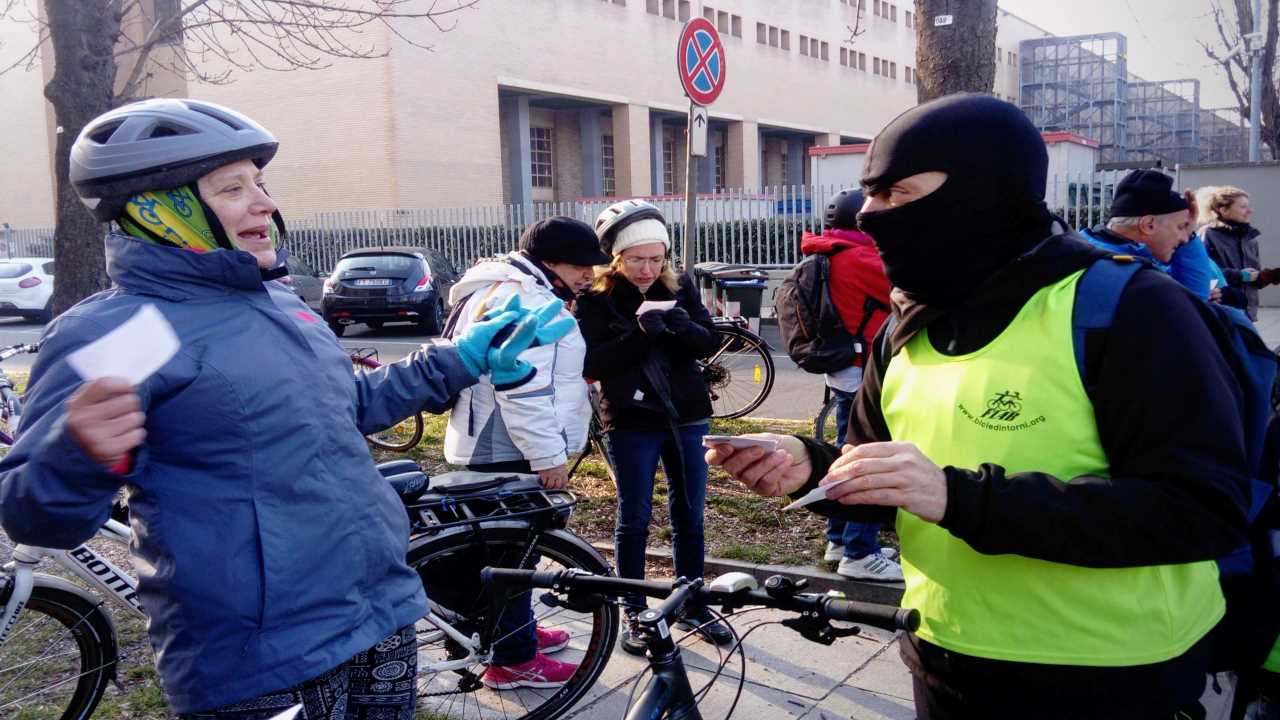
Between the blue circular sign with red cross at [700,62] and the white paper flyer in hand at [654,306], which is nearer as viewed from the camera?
the white paper flyer in hand at [654,306]

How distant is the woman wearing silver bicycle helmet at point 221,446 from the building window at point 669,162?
1545 inches

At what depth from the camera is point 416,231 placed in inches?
952

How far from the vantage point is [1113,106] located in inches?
2162

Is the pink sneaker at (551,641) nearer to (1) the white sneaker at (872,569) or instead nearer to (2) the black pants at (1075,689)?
(1) the white sneaker at (872,569)

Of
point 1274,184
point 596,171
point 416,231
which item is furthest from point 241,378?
point 596,171

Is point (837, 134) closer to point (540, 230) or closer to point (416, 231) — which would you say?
point (416, 231)

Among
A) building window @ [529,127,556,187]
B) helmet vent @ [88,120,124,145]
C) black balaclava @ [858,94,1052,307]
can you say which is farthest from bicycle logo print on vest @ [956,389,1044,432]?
building window @ [529,127,556,187]

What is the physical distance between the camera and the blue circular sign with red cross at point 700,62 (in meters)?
6.98

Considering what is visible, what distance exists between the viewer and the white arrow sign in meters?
6.80

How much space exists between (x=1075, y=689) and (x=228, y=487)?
1.51m

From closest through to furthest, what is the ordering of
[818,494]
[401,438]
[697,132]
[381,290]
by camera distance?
1. [818,494]
2. [697,132]
3. [401,438]
4. [381,290]

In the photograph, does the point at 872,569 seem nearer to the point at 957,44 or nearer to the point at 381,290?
the point at 957,44

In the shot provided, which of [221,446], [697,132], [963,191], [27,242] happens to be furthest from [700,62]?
[27,242]

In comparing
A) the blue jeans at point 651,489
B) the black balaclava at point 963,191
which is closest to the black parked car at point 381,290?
the blue jeans at point 651,489
